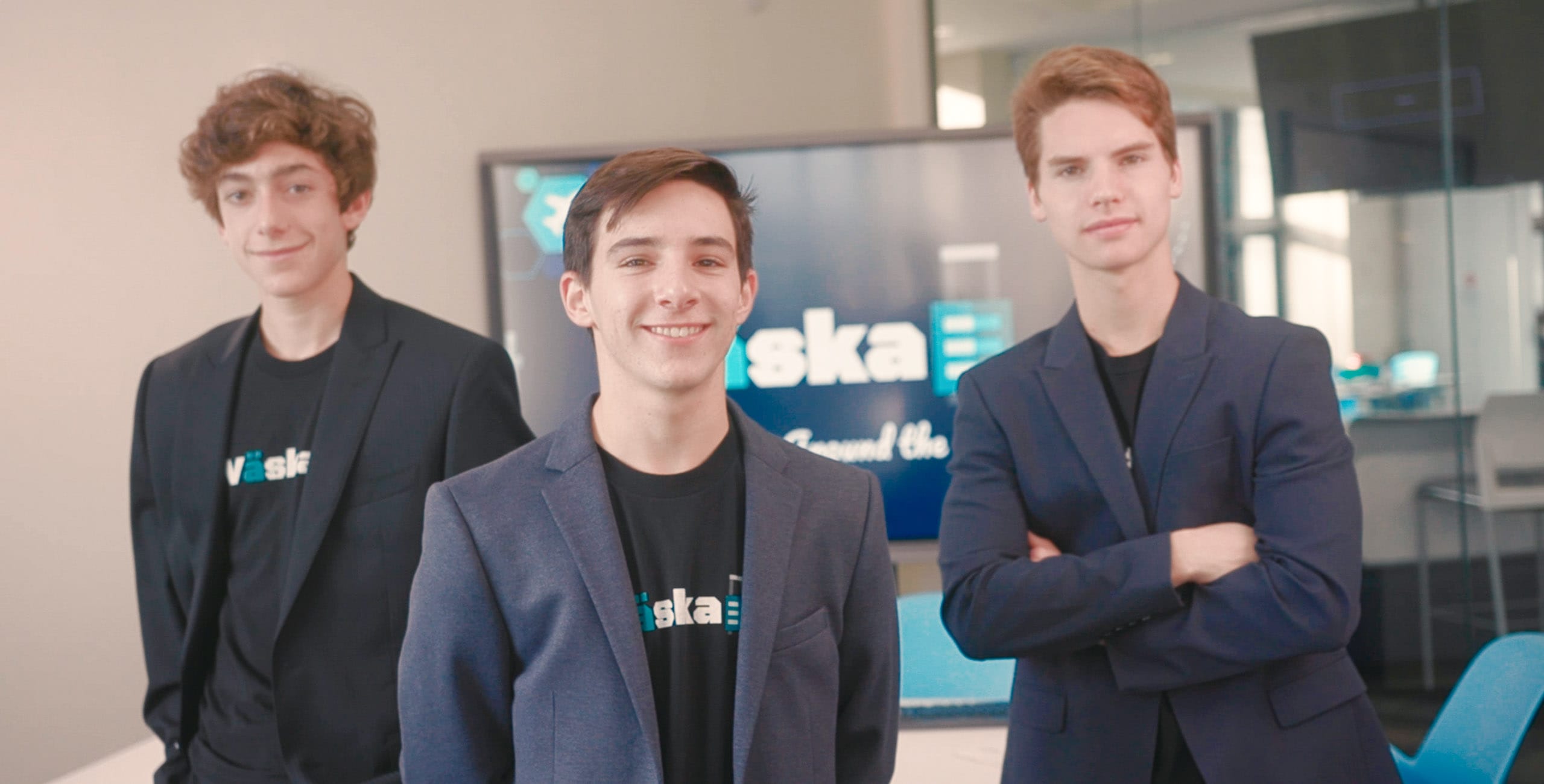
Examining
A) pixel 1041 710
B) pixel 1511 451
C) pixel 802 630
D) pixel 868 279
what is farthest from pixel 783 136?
pixel 1511 451

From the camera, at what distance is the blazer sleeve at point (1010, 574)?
185 centimetres

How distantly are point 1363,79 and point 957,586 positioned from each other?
3.55 metres

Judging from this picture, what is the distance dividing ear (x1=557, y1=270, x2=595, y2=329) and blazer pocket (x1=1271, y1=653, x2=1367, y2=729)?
118 cm

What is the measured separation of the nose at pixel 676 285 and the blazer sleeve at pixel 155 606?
126 cm

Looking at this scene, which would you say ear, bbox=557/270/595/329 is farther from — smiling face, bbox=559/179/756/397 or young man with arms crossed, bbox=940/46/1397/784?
young man with arms crossed, bbox=940/46/1397/784

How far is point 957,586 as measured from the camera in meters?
2.04

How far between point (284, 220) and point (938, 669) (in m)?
2.00

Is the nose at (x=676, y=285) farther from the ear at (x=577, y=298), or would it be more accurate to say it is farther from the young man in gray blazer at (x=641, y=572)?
the ear at (x=577, y=298)

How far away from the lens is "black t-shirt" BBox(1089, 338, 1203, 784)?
1.88 m

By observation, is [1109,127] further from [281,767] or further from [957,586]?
[281,767]

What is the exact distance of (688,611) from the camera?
1.55 metres

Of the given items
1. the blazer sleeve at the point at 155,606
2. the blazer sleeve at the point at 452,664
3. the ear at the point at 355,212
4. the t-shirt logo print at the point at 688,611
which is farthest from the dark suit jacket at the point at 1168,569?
the blazer sleeve at the point at 155,606

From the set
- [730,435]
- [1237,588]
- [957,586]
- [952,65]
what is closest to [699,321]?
[730,435]

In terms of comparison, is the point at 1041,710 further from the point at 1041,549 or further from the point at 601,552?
the point at 601,552
